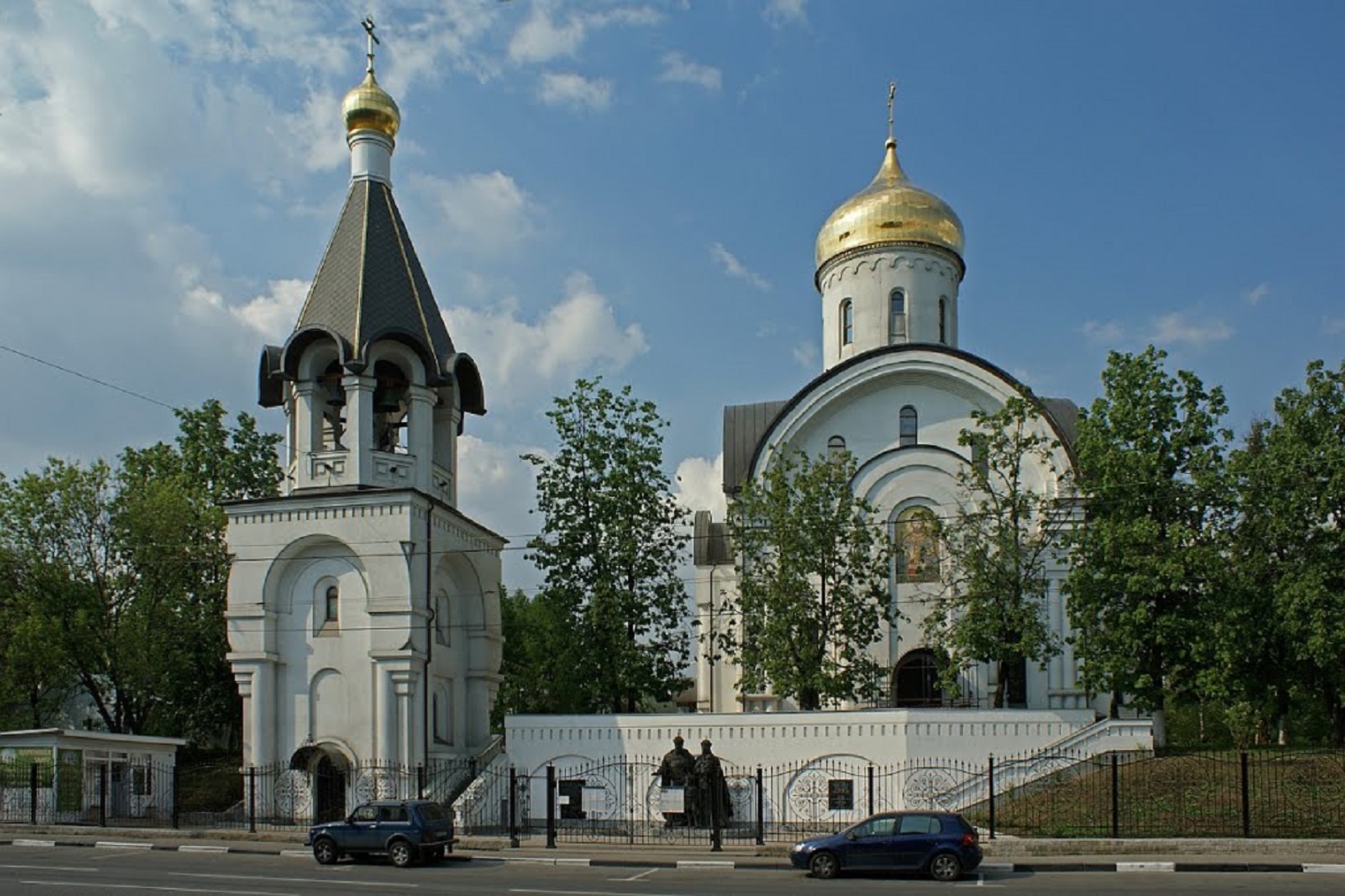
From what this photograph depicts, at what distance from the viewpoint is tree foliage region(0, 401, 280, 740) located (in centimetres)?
3144

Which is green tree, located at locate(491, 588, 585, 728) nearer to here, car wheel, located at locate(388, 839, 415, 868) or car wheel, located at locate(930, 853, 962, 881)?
car wheel, located at locate(388, 839, 415, 868)

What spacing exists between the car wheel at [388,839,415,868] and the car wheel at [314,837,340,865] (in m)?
0.90

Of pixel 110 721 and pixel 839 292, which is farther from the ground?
pixel 839 292

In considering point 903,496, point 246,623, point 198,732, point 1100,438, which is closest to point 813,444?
point 903,496

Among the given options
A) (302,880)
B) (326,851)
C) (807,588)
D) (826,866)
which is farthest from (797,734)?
(302,880)

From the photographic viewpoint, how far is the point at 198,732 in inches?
1368

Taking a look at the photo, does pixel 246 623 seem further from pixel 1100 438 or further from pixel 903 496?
pixel 1100 438

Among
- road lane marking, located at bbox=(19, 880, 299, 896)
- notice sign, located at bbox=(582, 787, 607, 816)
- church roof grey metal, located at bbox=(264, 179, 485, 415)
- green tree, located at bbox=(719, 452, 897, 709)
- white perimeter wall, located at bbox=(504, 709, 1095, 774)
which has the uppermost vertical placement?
church roof grey metal, located at bbox=(264, 179, 485, 415)

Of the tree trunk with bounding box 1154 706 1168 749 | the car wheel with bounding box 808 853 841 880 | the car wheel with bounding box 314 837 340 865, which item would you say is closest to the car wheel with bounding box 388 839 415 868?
the car wheel with bounding box 314 837 340 865

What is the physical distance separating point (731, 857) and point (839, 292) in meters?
19.6

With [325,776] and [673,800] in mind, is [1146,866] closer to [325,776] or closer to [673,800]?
[673,800]

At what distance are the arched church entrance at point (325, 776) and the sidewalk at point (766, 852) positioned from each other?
74.7 inches

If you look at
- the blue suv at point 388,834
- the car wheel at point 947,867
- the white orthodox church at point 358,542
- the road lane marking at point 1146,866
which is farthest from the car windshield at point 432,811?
the road lane marking at point 1146,866

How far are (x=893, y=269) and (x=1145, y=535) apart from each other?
39.7 feet
